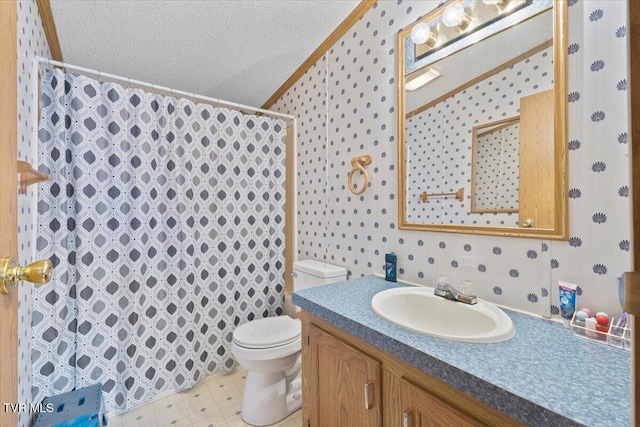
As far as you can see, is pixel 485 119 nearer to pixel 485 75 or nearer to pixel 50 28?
pixel 485 75

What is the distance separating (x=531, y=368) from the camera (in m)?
0.69

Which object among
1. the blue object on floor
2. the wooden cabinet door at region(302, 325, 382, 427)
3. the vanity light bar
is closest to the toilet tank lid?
the wooden cabinet door at region(302, 325, 382, 427)

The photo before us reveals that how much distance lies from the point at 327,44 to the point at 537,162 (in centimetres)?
152

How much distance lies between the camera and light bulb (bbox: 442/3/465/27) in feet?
4.02

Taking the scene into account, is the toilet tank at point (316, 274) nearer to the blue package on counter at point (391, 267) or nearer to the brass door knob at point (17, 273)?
the blue package on counter at point (391, 267)

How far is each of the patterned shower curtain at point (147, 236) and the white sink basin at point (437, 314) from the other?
4.35 feet

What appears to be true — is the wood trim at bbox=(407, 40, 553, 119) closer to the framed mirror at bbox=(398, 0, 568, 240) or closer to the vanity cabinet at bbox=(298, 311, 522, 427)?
the framed mirror at bbox=(398, 0, 568, 240)

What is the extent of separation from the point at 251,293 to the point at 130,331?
794mm

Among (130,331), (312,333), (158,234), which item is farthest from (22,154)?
(312,333)

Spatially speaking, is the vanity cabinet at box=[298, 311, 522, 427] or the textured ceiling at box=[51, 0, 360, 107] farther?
the textured ceiling at box=[51, 0, 360, 107]

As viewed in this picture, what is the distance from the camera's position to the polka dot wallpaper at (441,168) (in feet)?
2.86

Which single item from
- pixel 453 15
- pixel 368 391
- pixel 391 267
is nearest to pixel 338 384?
pixel 368 391

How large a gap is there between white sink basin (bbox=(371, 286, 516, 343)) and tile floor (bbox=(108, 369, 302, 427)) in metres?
1.03

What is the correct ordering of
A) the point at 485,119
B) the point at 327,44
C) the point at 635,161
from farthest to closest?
the point at 327,44 → the point at 485,119 → the point at 635,161
